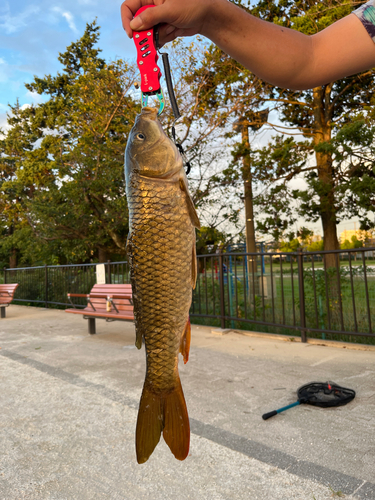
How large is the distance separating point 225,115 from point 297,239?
14.4 feet

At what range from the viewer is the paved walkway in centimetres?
236

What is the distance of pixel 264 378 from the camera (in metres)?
4.42

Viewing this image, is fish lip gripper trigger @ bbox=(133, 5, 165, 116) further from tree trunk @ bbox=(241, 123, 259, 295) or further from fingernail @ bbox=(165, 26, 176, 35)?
tree trunk @ bbox=(241, 123, 259, 295)

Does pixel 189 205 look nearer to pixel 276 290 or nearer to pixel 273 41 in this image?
pixel 273 41

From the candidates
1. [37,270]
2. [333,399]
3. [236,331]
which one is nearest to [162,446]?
[333,399]

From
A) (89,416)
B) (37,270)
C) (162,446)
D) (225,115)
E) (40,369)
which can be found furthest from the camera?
(37,270)

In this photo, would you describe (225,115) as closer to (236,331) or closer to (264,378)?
(236,331)

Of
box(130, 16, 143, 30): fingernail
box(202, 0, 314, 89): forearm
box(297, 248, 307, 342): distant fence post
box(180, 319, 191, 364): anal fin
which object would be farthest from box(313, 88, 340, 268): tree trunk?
box(130, 16, 143, 30): fingernail

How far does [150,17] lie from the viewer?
1208 millimetres

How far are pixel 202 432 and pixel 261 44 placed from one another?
2.85 metres

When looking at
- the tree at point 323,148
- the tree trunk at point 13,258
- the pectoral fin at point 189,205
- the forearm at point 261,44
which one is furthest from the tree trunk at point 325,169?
the tree trunk at point 13,258

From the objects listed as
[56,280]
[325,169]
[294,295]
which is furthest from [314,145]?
[56,280]

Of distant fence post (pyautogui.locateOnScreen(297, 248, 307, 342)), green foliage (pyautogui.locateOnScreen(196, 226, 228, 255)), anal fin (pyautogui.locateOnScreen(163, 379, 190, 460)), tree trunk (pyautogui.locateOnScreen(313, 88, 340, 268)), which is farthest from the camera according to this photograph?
green foliage (pyautogui.locateOnScreen(196, 226, 228, 255))

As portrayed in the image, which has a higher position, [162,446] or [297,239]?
[297,239]
